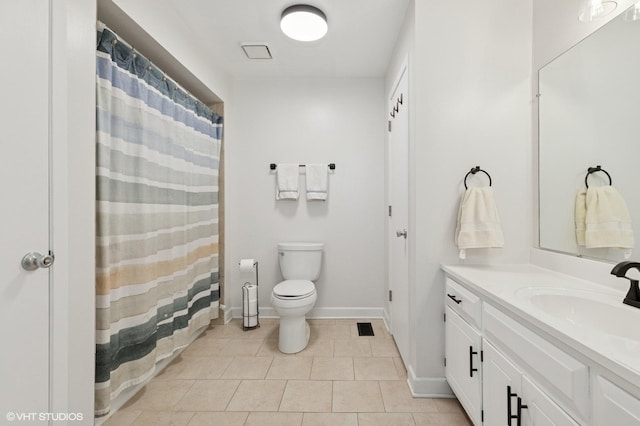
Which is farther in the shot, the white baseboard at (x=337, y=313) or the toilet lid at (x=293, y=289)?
the white baseboard at (x=337, y=313)

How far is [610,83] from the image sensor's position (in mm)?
1174

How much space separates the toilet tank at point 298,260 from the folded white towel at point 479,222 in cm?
138

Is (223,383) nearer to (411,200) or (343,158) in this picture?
(411,200)

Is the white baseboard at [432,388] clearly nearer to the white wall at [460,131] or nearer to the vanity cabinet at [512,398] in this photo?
the white wall at [460,131]

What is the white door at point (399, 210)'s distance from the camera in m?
1.84

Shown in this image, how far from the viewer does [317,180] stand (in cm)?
273

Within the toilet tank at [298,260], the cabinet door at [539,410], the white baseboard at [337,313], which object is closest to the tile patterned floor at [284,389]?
the white baseboard at [337,313]

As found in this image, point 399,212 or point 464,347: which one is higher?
point 399,212

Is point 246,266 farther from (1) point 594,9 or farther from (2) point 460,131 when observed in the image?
(1) point 594,9

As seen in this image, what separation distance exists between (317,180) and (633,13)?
211cm

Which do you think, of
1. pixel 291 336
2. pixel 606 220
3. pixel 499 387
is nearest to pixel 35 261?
pixel 291 336

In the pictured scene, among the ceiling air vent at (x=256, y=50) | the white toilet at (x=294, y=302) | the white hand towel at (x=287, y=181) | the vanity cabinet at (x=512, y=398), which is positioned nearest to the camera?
the vanity cabinet at (x=512, y=398)

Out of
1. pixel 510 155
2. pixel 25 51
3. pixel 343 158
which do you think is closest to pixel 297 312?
pixel 343 158

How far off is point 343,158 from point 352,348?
1.70m
